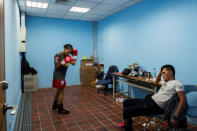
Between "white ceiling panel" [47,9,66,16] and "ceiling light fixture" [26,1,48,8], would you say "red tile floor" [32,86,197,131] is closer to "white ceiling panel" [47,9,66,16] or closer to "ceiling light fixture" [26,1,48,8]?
"ceiling light fixture" [26,1,48,8]

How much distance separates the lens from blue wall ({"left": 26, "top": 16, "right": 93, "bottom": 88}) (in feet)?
18.5

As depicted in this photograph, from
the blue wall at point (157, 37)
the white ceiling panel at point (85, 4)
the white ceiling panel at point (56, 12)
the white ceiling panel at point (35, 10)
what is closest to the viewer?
the blue wall at point (157, 37)

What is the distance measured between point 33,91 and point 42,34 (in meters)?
2.24

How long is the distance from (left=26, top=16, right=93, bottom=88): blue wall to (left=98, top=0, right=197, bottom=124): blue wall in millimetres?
1490

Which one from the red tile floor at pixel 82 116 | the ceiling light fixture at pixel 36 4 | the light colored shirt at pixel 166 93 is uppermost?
the ceiling light fixture at pixel 36 4

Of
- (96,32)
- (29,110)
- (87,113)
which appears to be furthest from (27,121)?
(96,32)

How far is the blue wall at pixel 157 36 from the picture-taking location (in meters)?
2.86

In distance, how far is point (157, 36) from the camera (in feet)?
11.7

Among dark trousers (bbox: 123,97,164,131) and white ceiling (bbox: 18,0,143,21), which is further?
white ceiling (bbox: 18,0,143,21)

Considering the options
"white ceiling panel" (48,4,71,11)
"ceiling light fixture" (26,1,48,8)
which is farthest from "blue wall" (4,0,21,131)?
"white ceiling panel" (48,4,71,11)

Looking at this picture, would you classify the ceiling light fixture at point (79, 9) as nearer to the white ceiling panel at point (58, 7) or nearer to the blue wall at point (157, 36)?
the white ceiling panel at point (58, 7)

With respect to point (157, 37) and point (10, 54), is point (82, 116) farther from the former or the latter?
point (157, 37)

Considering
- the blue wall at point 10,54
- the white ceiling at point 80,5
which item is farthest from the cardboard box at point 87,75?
the blue wall at point 10,54

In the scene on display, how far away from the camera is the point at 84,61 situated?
6.02 meters
